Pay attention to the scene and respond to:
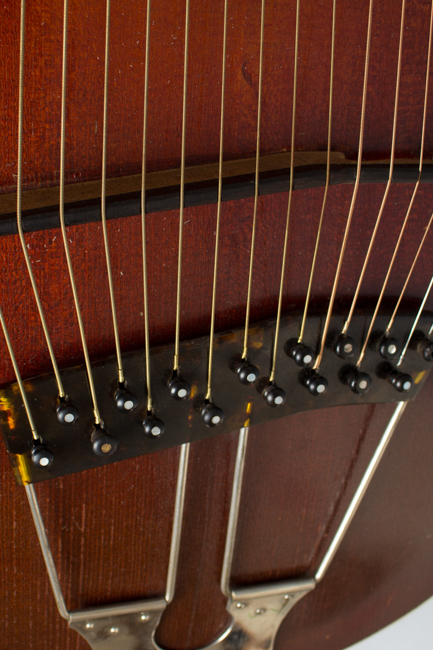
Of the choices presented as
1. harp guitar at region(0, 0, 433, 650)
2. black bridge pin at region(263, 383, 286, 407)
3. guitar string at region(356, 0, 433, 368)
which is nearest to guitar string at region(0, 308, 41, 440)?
harp guitar at region(0, 0, 433, 650)

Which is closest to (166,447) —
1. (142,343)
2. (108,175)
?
(142,343)

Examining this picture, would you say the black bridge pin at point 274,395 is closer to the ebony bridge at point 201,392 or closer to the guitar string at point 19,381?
the ebony bridge at point 201,392

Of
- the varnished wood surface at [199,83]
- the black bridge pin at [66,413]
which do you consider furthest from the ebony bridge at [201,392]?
the varnished wood surface at [199,83]

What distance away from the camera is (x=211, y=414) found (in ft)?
1.85

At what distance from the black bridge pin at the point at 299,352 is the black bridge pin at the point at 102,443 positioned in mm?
196

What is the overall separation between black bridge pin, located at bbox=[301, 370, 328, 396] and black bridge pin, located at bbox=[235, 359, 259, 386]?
0.06 metres

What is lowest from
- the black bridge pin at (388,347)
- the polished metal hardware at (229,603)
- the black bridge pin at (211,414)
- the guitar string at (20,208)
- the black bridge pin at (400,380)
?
the polished metal hardware at (229,603)

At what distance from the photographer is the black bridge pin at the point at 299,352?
1.95ft

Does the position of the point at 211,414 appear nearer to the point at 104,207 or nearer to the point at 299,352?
the point at 299,352

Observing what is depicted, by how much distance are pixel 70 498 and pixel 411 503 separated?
17.8 inches

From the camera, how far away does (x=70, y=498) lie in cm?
59

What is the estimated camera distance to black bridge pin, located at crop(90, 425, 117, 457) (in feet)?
1.70

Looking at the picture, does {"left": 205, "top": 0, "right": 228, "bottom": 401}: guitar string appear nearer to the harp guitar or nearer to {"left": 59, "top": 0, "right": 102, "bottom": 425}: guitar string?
the harp guitar

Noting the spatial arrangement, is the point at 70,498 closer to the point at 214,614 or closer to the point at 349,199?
the point at 214,614
